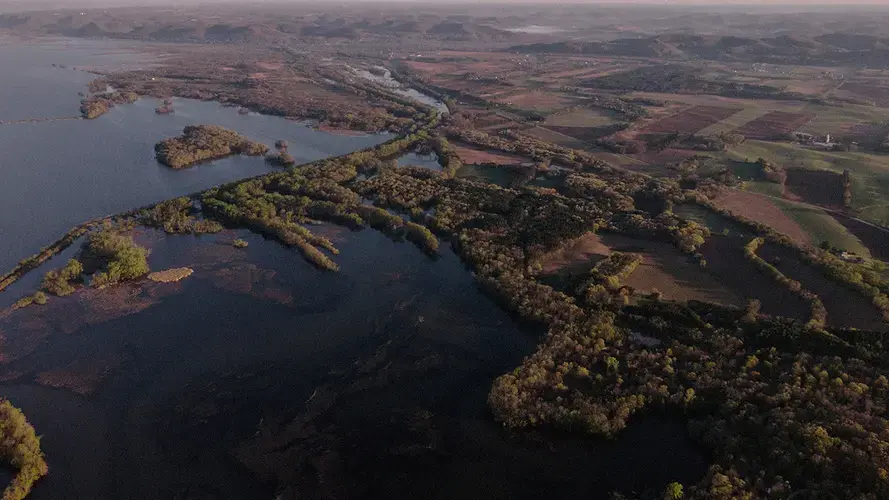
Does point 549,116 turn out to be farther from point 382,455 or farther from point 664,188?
point 382,455

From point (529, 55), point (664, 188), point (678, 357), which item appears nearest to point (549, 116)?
point (664, 188)

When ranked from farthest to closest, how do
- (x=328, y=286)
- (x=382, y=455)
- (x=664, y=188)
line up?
(x=664, y=188)
(x=328, y=286)
(x=382, y=455)

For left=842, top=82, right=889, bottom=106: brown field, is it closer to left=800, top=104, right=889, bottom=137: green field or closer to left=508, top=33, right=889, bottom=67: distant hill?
left=800, top=104, right=889, bottom=137: green field

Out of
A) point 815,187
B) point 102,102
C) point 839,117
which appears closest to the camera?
point 815,187

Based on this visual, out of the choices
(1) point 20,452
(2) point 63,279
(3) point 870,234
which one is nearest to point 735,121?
(3) point 870,234

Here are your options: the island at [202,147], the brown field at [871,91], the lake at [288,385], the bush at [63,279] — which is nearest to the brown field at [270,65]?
the island at [202,147]

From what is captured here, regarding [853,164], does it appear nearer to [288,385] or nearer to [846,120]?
[846,120]

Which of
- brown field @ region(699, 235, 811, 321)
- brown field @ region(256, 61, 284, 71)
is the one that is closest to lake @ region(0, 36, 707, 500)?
brown field @ region(699, 235, 811, 321)
